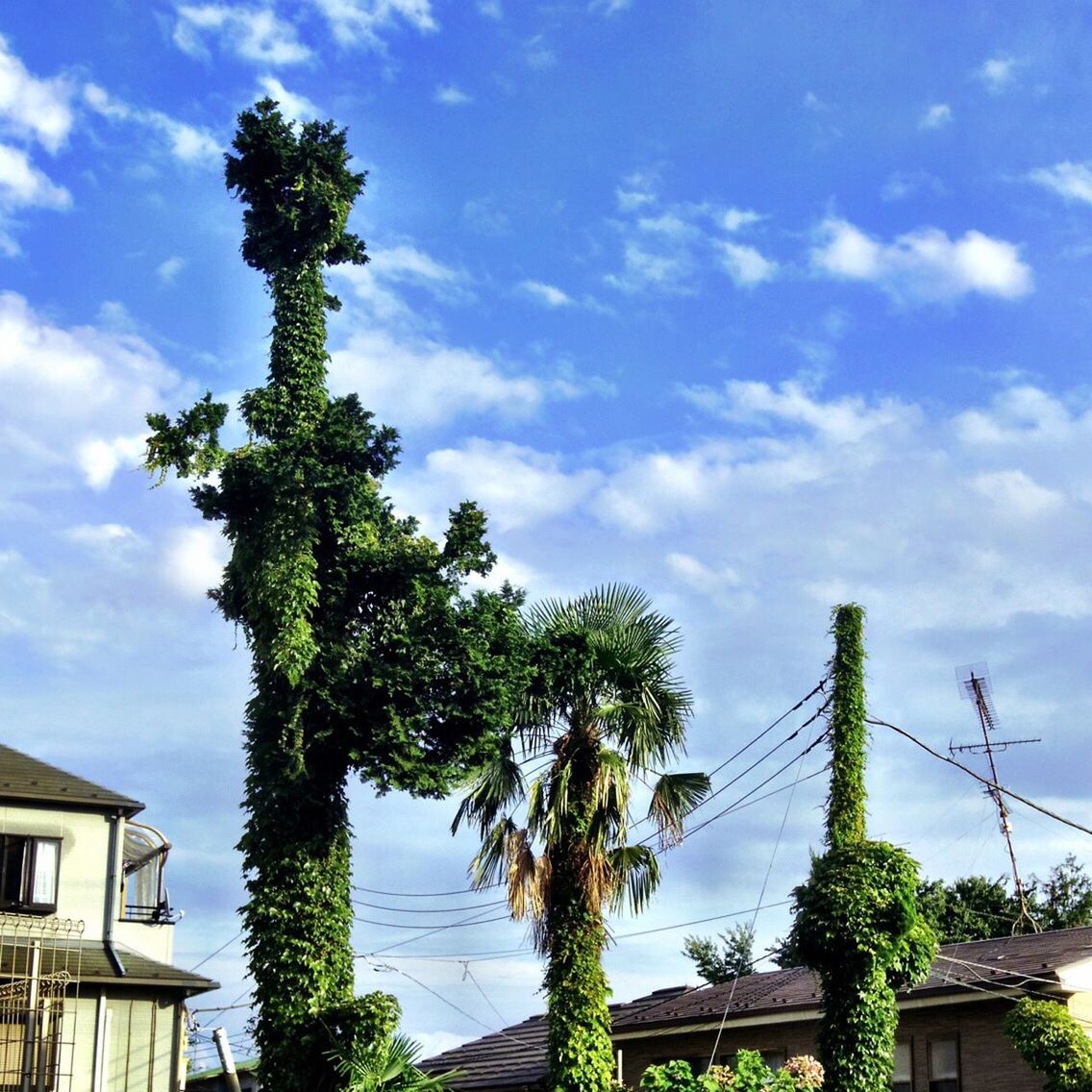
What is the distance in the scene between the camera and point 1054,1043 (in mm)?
26062

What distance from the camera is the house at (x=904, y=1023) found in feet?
92.6

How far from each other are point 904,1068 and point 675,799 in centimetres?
714

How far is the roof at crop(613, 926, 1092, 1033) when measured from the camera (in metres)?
28.6

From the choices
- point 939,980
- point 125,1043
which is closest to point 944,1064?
point 939,980

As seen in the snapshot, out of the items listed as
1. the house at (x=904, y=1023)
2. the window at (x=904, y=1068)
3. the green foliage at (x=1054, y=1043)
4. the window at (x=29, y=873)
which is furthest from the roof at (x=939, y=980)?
the window at (x=29, y=873)

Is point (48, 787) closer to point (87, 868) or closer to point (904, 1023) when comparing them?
point (87, 868)

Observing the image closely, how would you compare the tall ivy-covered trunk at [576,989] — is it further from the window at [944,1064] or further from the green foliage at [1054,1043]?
the green foliage at [1054,1043]

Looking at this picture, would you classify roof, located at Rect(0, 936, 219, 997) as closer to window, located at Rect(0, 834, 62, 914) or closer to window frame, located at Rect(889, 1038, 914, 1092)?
window, located at Rect(0, 834, 62, 914)

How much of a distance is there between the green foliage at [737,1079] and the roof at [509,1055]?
9.52 metres

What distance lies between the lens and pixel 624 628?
30.8m

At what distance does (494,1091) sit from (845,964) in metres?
12.8

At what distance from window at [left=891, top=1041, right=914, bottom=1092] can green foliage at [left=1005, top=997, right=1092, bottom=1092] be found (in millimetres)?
3388

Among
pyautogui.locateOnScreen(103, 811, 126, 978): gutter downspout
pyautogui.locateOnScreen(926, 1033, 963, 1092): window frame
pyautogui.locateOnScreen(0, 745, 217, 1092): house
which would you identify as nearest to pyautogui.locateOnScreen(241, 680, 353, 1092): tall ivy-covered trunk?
pyautogui.locateOnScreen(0, 745, 217, 1092): house

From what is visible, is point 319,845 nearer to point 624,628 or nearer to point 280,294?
point 624,628
